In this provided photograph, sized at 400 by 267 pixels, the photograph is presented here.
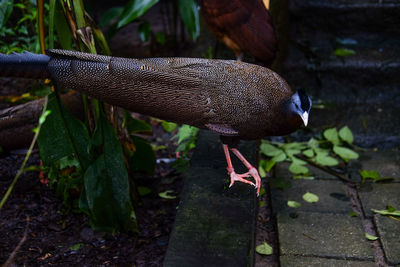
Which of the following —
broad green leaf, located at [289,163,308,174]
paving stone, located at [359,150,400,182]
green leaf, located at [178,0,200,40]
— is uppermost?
green leaf, located at [178,0,200,40]

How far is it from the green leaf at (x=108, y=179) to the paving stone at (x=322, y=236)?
1010 millimetres

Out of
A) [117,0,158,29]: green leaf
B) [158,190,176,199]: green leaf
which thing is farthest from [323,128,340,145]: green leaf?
[117,0,158,29]: green leaf

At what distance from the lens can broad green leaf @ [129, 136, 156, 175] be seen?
9.69 ft

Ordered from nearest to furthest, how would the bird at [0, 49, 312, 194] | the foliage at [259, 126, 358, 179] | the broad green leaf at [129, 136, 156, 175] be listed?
the bird at [0, 49, 312, 194]
the broad green leaf at [129, 136, 156, 175]
the foliage at [259, 126, 358, 179]

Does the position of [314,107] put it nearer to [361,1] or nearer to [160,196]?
[361,1]

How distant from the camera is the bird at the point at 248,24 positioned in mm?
3115

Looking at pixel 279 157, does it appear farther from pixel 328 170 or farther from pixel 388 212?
pixel 388 212

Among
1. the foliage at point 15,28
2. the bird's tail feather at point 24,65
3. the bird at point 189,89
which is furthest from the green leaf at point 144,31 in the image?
the bird's tail feather at point 24,65

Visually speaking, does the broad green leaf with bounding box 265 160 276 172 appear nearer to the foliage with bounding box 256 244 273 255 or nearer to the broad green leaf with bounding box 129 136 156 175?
the foliage with bounding box 256 244 273 255

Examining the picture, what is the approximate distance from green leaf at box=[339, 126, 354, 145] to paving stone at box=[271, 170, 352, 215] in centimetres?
60

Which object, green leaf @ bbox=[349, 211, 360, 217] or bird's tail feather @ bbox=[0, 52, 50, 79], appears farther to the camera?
green leaf @ bbox=[349, 211, 360, 217]

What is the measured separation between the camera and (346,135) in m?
3.91

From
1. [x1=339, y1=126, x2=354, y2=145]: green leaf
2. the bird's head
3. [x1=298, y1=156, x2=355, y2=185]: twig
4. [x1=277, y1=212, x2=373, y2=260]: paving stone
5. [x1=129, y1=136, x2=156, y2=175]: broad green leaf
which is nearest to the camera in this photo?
the bird's head

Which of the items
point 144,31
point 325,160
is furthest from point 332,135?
point 144,31
